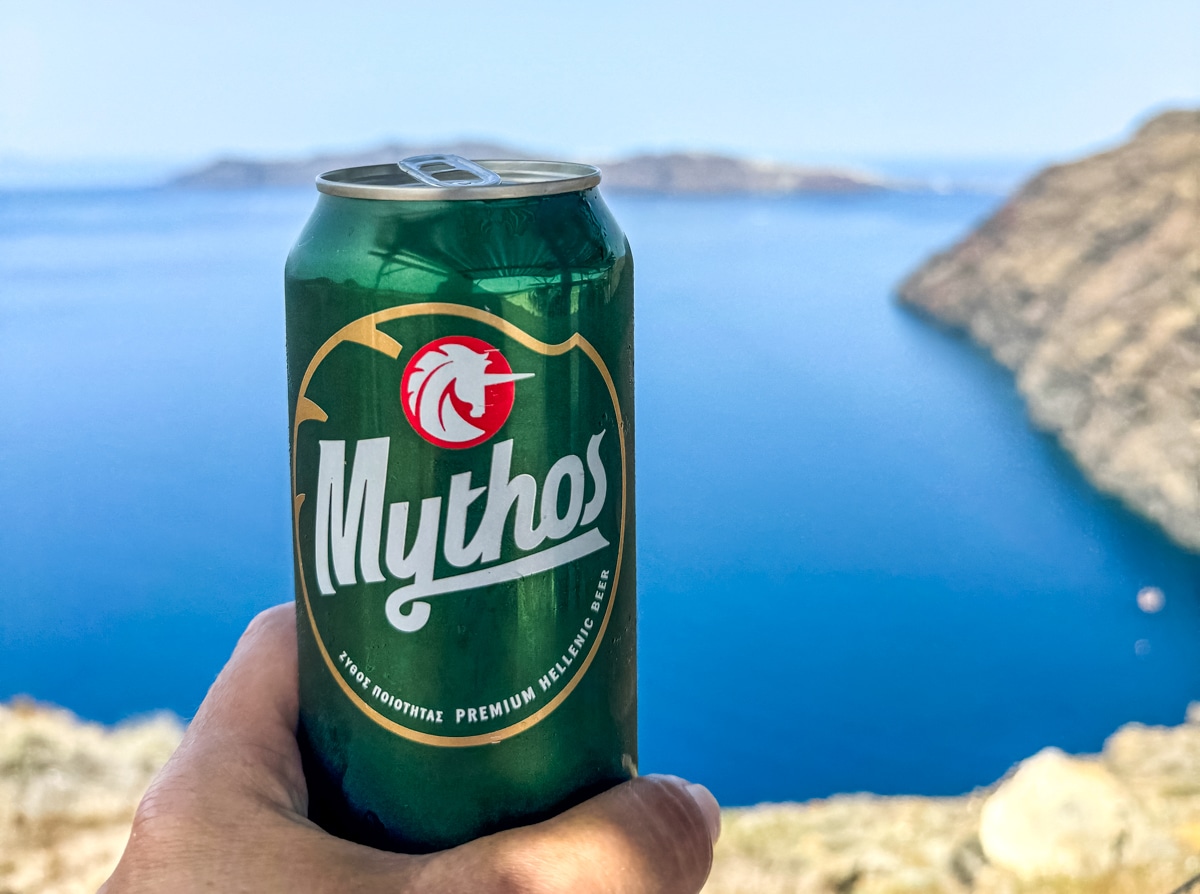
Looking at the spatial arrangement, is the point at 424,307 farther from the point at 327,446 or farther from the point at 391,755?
the point at 391,755

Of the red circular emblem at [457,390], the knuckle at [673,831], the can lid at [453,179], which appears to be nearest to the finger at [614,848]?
the knuckle at [673,831]

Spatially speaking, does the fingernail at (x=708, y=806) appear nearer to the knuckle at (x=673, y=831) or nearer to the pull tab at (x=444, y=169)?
the knuckle at (x=673, y=831)

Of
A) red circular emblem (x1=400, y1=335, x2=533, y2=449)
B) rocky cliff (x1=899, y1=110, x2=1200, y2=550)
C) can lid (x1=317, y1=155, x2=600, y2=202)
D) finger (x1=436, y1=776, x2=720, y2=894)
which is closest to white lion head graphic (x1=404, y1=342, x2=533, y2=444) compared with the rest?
red circular emblem (x1=400, y1=335, x2=533, y2=449)

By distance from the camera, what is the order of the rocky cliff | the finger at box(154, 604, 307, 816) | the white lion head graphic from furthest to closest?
the rocky cliff < the finger at box(154, 604, 307, 816) < the white lion head graphic

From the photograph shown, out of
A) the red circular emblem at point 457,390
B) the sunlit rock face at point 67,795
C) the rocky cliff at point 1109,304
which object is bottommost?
the sunlit rock face at point 67,795

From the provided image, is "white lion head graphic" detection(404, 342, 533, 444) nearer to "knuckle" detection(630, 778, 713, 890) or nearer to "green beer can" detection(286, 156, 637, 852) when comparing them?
"green beer can" detection(286, 156, 637, 852)

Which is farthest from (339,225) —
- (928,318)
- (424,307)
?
(928,318)

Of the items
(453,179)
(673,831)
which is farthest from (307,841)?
(453,179)
